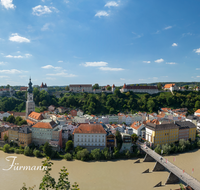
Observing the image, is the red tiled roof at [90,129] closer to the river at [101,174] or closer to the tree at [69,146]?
the tree at [69,146]

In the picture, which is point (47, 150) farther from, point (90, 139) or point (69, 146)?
point (90, 139)

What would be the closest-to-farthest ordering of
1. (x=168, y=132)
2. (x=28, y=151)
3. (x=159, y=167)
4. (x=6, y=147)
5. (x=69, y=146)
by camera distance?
(x=159, y=167) → (x=28, y=151) → (x=69, y=146) → (x=6, y=147) → (x=168, y=132)

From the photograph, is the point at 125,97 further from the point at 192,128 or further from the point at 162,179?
the point at 162,179

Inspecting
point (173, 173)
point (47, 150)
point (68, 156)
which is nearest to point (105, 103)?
point (47, 150)

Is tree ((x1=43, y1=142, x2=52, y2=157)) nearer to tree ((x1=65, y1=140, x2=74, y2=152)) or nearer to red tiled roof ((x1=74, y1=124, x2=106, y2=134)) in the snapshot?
tree ((x1=65, y1=140, x2=74, y2=152))

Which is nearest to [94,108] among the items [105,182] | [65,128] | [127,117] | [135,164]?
[127,117]

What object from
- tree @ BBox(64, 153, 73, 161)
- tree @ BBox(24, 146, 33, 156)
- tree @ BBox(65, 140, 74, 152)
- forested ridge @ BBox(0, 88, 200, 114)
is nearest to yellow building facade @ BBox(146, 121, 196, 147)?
tree @ BBox(65, 140, 74, 152)

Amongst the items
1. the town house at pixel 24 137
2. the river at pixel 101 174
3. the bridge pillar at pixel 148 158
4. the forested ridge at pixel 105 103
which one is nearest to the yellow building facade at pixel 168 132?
the river at pixel 101 174

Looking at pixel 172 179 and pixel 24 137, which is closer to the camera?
pixel 172 179
